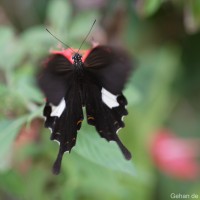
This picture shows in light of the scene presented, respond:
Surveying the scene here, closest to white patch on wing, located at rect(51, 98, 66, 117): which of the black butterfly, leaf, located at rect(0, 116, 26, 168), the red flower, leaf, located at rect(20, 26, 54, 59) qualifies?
the black butterfly

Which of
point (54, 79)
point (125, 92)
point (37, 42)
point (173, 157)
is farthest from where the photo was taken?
point (173, 157)

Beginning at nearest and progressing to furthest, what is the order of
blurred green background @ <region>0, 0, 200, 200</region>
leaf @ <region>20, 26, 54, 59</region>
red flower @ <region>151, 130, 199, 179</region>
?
blurred green background @ <region>0, 0, 200, 200</region> < leaf @ <region>20, 26, 54, 59</region> < red flower @ <region>151, 130, 199, 179</region>

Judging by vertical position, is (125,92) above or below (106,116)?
above

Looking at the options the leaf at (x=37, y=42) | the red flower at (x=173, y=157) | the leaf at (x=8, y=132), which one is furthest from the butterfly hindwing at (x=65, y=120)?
the red flower at (x=173, y=157)

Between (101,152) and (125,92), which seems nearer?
(101,152)

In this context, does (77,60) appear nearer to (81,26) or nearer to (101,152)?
(101,152)

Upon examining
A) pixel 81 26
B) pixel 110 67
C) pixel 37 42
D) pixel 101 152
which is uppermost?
pixel 81 26

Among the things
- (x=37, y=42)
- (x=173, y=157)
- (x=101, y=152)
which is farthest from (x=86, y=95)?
(x=173, y=157)

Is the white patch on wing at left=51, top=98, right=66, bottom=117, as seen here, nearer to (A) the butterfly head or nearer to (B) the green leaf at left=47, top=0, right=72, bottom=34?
(A) the butterfly head
